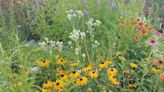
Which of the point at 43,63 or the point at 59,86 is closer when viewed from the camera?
the point at 59,86

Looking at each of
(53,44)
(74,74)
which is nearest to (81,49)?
(53,44)

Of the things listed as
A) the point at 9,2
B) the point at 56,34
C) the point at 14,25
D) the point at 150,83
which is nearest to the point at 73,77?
the point at 150,83

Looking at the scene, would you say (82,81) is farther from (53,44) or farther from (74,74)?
(53,44)

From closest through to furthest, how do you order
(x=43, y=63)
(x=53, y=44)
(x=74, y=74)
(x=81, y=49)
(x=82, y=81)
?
(x=82, y=81)
(x=74, y=74)
(x=43, y=63)
(x=53, y=44)
(x=81, y=49)

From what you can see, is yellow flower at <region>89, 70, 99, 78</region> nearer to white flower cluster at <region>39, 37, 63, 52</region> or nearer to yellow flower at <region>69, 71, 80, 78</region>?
yellow flower at <region>69, 71, 80, 78</region>

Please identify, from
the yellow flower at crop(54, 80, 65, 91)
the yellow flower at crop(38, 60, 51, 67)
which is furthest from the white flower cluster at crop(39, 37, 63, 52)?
the yellow flower at crop(54, 80, 65, 91)

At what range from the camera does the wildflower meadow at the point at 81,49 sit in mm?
3324

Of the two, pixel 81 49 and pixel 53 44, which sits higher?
pixel 53 44

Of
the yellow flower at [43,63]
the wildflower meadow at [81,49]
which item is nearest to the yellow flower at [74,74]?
the wildflower meadow at [81,49]

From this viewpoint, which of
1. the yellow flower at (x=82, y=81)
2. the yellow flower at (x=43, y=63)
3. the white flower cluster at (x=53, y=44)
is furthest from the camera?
the white flower cluster at (x=53, y=44)

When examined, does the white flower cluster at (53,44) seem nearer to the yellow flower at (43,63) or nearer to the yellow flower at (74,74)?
the yellow flower at (43,63)

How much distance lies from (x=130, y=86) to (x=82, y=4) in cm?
168

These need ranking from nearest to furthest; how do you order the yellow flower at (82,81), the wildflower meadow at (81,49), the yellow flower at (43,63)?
1. the yellow flower at (82,81)
2. the wildflower meadow at (81,49)
3. the yellow flower at (43,63)

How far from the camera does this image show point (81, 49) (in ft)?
13.8
